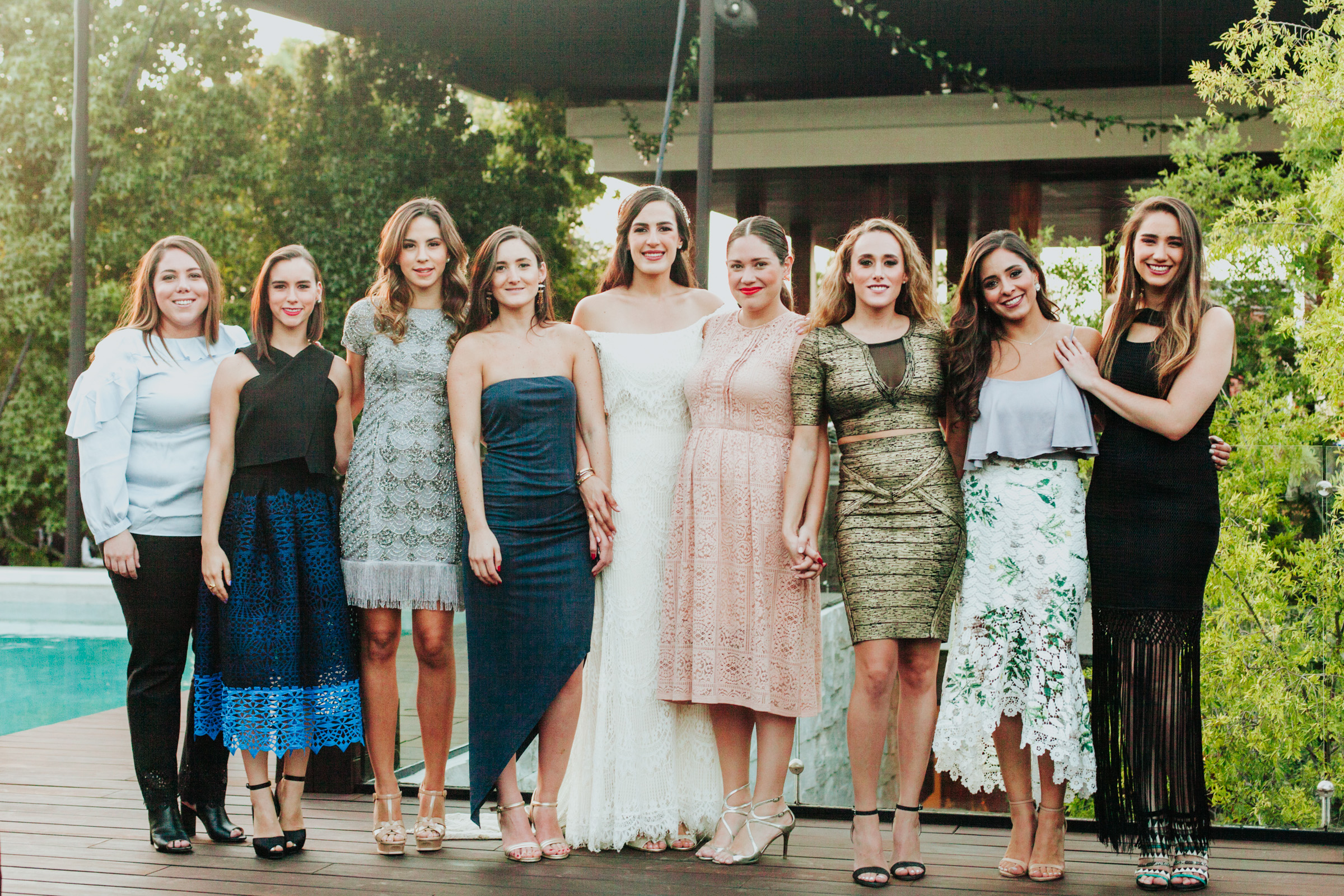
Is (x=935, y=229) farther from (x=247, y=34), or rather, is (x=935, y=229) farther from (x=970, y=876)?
(x=970, y=876)

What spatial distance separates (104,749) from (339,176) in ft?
29.8

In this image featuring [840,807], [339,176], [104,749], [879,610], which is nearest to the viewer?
[879,610]

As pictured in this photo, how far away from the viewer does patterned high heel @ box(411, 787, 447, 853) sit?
3.37 m

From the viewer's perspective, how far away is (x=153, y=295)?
3443mm

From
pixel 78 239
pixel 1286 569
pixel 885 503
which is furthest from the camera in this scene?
pixel 78 239

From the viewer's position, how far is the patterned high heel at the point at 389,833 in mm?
3348

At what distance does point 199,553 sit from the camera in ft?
11.1

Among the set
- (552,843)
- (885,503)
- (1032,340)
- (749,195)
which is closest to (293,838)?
(552,843)

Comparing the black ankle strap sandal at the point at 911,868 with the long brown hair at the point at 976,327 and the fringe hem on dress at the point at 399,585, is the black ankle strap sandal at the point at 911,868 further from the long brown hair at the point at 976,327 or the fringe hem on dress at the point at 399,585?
the fringe hem on dress at the point at 399,585

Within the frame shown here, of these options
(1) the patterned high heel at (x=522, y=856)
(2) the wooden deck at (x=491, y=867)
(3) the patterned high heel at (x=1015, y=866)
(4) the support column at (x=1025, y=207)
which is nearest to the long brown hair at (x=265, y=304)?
(2) the wooden deck at (x=491, y=867)

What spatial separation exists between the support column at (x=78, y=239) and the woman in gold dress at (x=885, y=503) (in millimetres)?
9165

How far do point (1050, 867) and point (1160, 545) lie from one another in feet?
2.97

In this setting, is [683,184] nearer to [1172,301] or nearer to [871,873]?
[1172,301]

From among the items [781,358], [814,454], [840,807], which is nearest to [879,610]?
[814,454]
